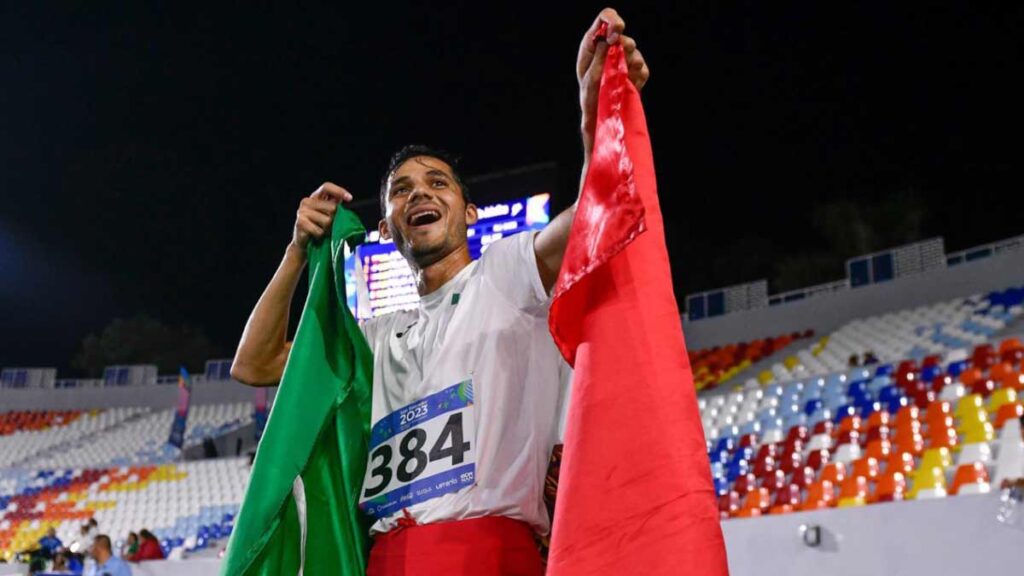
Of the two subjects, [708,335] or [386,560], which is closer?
[386,560]

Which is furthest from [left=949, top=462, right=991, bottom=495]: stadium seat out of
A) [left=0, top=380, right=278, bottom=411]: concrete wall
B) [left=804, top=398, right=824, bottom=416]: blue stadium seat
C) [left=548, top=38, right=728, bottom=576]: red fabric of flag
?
[left=0, top=380, right=278, bottom=411]: concrete wall

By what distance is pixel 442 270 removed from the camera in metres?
2.41

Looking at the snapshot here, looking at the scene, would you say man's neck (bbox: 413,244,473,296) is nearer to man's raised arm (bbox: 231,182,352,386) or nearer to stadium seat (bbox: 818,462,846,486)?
man's raised arm (bbox: 231,182,352,386)

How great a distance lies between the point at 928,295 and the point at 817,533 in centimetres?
1094

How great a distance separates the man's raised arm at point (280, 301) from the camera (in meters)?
2.41

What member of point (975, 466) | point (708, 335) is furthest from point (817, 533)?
point (708, 335)

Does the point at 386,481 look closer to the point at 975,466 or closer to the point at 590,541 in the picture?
the point at 590,541

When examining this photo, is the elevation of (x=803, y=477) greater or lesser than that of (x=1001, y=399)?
lesser

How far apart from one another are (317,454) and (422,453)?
0.26 meters

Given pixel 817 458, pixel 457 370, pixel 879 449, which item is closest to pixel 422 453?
pixel 457 370

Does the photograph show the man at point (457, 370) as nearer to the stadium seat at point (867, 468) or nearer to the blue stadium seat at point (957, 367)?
the stadium seat at point (867, 468)

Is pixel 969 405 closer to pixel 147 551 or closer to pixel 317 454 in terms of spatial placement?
pixel 147 551

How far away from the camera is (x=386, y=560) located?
208 centimetres

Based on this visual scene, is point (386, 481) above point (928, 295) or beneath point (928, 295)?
beneath
